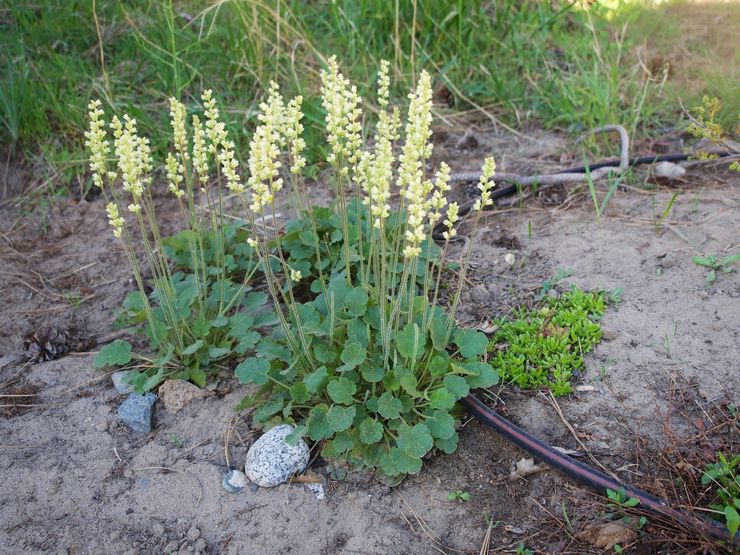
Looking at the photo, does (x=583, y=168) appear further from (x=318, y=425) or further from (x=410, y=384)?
(x=318, y=425)

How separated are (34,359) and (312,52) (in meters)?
2.83

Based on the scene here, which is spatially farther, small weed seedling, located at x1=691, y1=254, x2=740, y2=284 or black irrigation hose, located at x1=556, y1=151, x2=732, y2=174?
black irrigation hose, located at x1=556, y1=151, x2=732, y2=174

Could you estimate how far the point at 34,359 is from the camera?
10.1ft

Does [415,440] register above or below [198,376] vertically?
above

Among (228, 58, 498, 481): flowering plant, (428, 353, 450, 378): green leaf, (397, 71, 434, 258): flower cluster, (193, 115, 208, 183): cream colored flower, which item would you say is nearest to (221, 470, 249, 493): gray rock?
(228, 58, 498, 481): flowering plant

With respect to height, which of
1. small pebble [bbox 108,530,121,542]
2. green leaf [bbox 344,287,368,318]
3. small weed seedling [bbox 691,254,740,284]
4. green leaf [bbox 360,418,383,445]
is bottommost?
small pebble [bbox 108,530,121,542]

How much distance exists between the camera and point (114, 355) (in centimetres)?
281

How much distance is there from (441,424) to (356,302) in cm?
58

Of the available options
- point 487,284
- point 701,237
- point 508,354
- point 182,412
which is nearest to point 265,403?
point 182,412

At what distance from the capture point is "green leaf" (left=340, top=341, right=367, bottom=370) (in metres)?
2.36

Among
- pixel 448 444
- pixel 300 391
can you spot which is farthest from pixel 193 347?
Result: pixel 448 444

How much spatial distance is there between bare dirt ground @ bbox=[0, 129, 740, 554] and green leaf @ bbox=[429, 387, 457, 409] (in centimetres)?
25

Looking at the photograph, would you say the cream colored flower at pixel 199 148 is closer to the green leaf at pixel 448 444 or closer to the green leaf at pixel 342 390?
the green leaf at pixel 342 390

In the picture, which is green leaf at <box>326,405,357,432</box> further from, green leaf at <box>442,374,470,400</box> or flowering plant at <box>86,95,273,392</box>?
flowering plant at <box>86,95,273,392</box>
